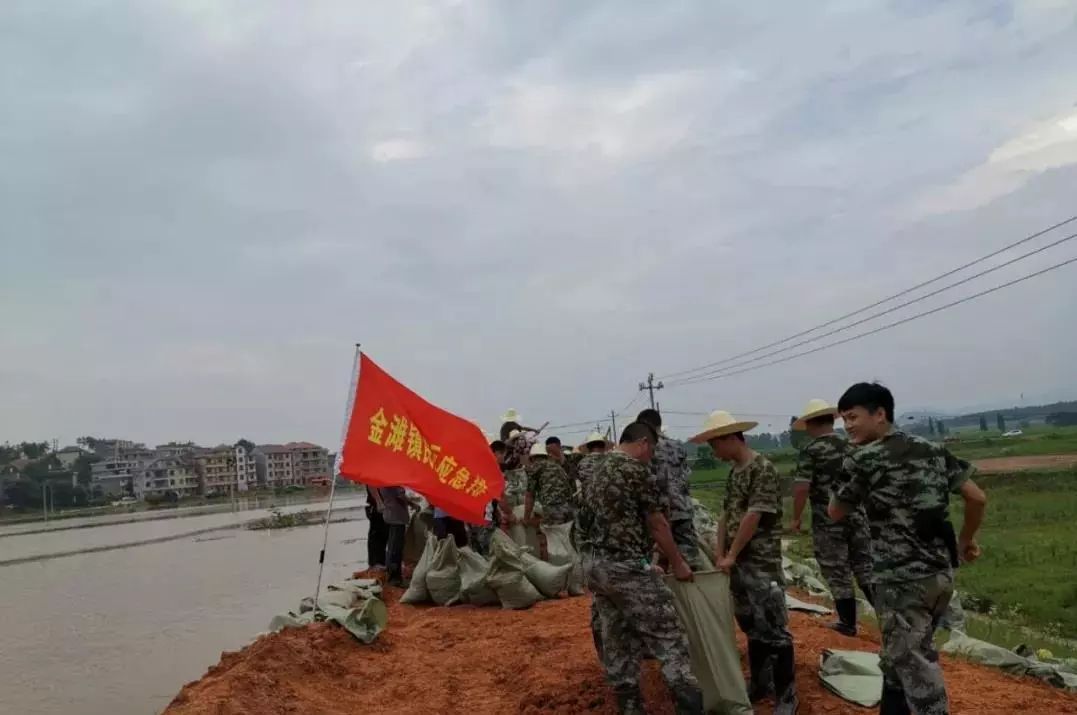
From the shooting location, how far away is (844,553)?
6.03 metres

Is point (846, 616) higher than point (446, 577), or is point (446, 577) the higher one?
point (446, 577)

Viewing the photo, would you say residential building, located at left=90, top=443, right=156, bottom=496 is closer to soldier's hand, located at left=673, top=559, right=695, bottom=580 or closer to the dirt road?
the dirt road

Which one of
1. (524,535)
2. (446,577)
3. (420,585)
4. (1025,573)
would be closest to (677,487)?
(446,577)

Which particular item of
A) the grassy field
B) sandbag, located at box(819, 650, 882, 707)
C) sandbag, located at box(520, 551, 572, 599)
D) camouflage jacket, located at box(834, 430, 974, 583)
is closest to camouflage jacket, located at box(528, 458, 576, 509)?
sandbag, located at box(520, 551, 572, 599)

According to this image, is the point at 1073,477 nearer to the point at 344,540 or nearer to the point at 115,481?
the point at 344,540

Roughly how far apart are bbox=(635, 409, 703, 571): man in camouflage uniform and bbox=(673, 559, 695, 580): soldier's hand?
0.80 meters

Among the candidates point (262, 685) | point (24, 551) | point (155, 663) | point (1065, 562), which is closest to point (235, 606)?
point (155, 663)

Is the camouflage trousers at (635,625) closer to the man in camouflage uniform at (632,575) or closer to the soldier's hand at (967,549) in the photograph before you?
the man in camouflage uniform at (632,575)

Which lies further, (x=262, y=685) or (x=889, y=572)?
(x=262, y=685)

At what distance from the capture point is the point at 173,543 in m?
23.6

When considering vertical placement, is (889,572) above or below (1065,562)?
above

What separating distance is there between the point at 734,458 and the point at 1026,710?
2087 millimetres

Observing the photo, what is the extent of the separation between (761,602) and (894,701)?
852mm

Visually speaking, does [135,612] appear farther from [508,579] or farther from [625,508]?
[625,508]
